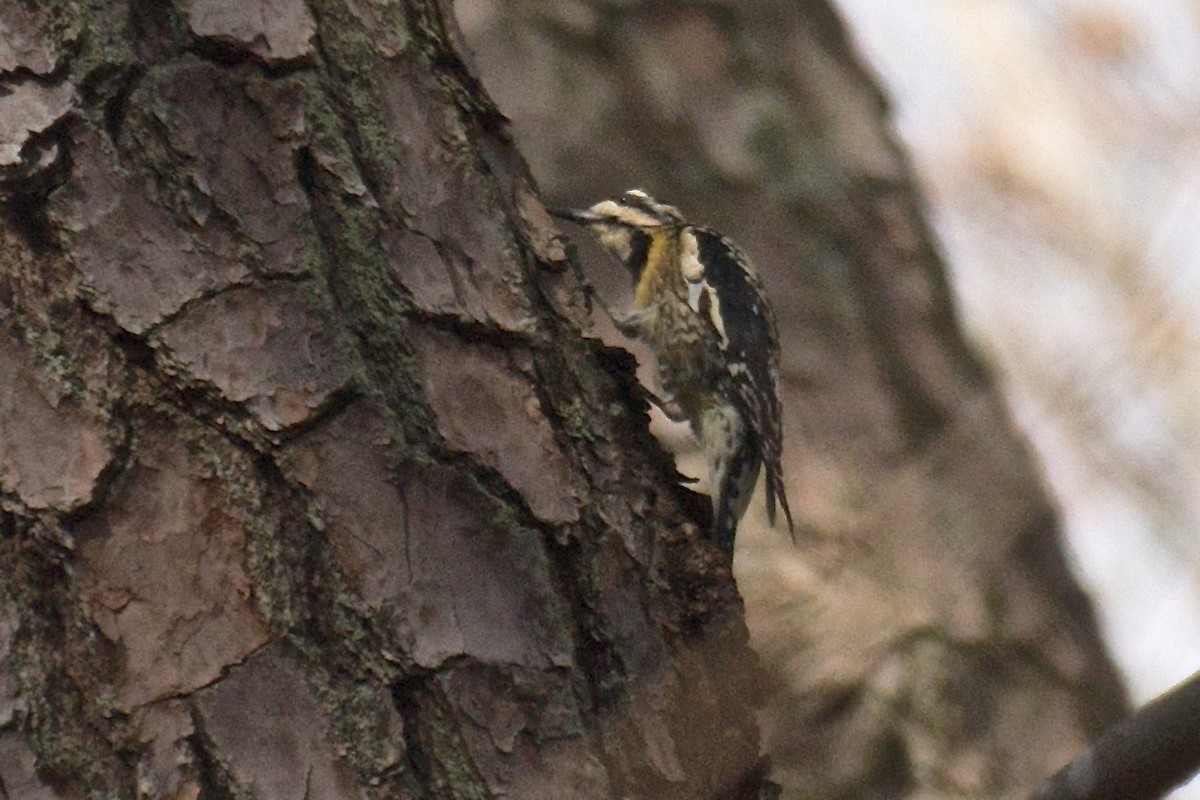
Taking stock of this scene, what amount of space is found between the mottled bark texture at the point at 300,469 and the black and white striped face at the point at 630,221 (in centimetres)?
279

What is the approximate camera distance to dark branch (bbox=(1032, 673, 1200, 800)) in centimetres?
178

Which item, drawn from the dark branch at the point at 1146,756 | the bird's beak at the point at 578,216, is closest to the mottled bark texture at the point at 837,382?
the bird's beak at the point at 578,216

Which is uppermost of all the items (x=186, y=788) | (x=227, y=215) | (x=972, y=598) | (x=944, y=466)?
(x=227, y=215)

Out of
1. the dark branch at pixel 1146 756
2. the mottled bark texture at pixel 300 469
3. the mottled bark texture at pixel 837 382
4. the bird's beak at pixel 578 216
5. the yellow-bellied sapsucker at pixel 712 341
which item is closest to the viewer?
the dark branch at pixel 1146 756

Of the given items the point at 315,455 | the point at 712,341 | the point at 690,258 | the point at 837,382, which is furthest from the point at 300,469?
the point at 837,382

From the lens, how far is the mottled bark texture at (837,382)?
16.0 ft

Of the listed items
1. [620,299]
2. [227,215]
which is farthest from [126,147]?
[620,299]

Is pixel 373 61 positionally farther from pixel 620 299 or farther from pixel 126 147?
pixel 620 299

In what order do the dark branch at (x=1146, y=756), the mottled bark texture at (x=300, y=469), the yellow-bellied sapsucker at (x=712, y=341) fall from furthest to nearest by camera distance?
the yellow-bellied sapsucker at (x=712, y=341)
the mottled bark texture at (x=300, y=469)
the dark branch at (x=1146, y=756)

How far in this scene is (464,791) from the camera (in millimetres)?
1913

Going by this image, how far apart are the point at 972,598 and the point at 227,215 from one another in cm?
363

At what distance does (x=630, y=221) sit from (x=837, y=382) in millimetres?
977

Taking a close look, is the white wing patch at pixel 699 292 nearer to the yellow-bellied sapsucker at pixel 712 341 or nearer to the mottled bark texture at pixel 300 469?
the yellow-bellied sapsucker at pixel 712 341

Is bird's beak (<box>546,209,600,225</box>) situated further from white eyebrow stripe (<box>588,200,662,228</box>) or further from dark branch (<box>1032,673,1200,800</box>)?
dark branch (<box>1032,673,1200,800</box>)
